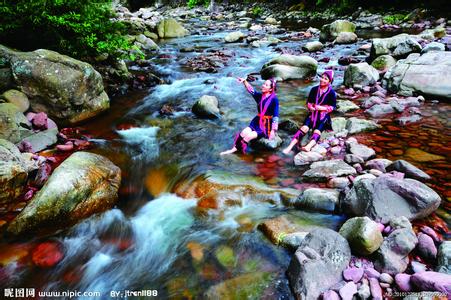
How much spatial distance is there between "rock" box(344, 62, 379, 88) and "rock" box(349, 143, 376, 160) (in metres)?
4.79

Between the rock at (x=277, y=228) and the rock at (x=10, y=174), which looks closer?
the rock at (x=277, y=228)

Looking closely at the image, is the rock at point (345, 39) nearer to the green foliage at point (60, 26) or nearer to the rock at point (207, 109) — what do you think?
the rock at point (207, 109)

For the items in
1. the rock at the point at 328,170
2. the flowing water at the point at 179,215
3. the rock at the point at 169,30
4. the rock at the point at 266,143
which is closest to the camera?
the flowing water at the point at 179,215

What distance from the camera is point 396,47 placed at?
481 inches

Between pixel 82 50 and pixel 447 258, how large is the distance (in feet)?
32.2

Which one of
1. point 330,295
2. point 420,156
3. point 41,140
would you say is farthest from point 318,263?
point 41,140

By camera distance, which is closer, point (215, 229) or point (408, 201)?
point (408, 201)

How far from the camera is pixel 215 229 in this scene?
187 inches

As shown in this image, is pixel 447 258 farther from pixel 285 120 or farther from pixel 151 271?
pixel 285 120

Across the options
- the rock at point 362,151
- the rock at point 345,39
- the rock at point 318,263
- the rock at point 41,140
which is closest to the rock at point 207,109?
the rock at point 41,140

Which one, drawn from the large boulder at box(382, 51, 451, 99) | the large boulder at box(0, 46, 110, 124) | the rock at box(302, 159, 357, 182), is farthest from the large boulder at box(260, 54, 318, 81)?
the rock at box(302, 159, 357, 182)

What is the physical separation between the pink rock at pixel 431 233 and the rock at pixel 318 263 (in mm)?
1073

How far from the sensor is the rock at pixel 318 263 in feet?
11.0

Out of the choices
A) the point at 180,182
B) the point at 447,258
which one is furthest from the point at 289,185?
the point at 447,258
